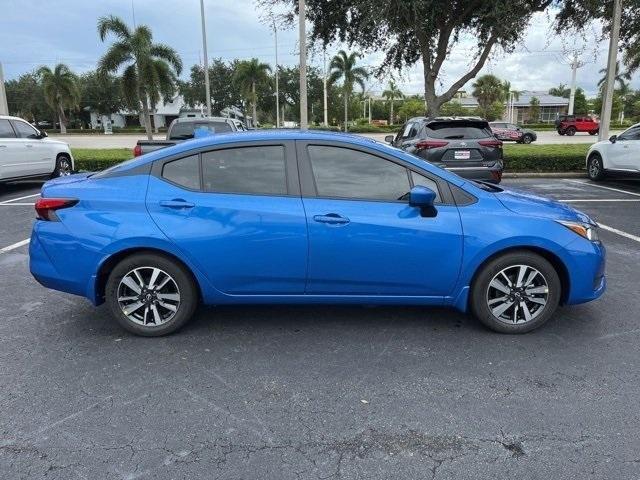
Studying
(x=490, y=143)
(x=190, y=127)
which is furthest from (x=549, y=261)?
(x=190, y=127)

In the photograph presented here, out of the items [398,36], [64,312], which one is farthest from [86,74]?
[64,312]

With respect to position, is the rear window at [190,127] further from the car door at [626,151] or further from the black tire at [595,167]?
the black tire at [595,167]

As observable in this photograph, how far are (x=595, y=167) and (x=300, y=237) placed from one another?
11996 mm

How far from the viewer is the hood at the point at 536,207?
392 centimetres

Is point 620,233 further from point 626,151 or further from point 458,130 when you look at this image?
point 626,151

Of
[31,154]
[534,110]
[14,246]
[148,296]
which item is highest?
[534,110]

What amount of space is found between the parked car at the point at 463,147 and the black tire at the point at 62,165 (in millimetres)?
8533

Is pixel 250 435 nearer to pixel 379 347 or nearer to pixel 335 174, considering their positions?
pixel 379 347

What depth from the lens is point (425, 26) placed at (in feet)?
46.1

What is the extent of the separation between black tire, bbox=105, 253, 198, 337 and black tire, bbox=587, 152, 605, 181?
39.4 ft

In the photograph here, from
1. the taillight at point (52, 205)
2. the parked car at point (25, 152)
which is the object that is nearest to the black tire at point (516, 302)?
the taillight at point (52, 205)

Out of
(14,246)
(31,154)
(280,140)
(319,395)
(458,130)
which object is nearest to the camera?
(319,395)

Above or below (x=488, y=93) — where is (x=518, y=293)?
below

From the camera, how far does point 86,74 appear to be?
72.1 metres
